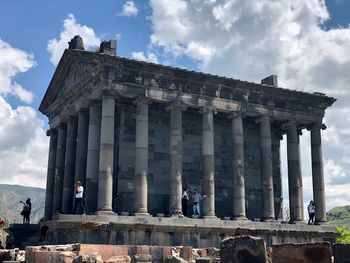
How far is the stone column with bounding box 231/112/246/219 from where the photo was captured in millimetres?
26312

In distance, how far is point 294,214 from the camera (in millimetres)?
28688

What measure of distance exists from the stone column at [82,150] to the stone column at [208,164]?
6.24 meters

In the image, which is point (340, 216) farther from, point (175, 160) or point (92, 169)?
point (92, 169)

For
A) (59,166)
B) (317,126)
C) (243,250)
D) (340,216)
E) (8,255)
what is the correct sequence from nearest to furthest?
(243,250) < (8,255) < (59,166) < (317,126) < (340,216)

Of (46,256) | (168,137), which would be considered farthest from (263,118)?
(46,256)

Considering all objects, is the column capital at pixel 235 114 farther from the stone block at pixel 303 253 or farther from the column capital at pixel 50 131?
the stone block at pixel 303 253

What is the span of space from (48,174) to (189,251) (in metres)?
18.2

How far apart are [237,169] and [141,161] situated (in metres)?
5.77

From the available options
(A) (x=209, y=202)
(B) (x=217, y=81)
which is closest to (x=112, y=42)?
(B) (x=217, y=81)

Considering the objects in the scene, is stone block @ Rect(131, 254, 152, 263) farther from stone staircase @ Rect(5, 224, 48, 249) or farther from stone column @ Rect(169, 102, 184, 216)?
stone staircase @ Rect(5, 224, 48, 249)

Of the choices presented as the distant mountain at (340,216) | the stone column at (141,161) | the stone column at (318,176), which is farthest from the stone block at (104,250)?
the distant mountain at (340,216)

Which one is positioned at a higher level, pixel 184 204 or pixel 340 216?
pixel 340 216

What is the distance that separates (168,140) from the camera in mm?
27375

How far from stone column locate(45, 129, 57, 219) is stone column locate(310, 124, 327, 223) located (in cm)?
1538
